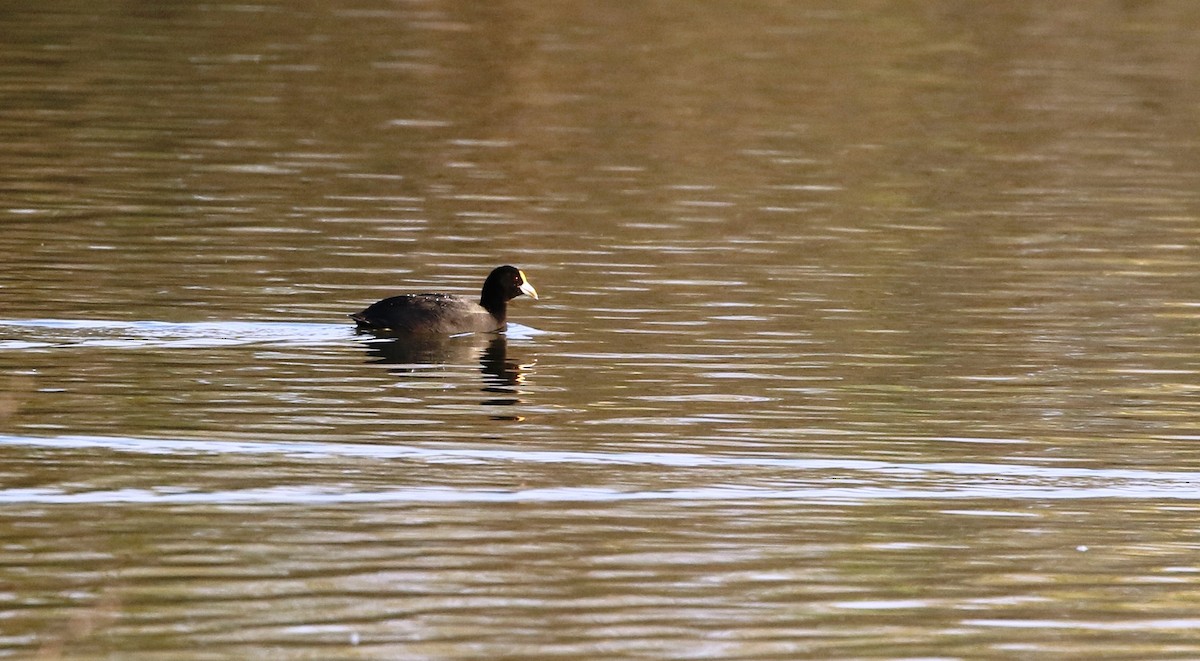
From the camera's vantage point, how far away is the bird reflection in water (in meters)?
15.7

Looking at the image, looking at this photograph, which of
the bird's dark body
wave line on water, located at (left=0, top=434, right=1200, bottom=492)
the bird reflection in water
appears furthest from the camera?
the bird's dark body

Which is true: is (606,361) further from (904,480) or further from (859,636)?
(859,636)

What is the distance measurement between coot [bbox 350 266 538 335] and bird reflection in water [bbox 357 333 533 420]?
3.7 inches

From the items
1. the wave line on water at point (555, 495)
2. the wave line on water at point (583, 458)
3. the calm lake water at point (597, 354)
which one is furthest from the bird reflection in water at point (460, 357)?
the wave line on water at point (555, 495)

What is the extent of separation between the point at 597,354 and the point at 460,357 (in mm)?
1114

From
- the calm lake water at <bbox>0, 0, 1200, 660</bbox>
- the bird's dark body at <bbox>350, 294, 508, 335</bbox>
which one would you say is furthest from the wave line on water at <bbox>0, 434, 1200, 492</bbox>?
the bird's dark body at <bbox>350, 294, 508, 335</bbox>

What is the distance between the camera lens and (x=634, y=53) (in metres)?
34.6

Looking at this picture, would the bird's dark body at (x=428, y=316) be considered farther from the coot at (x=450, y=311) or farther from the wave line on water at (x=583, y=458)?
the wave line on water at (x=583, y=458)

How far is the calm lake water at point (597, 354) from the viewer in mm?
10016

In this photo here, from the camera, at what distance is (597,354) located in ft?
54.8

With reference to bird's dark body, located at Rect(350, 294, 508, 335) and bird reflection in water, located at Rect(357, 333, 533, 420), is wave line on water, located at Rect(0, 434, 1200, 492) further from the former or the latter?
bird's dark body, located at Rect(350, 294, 508, 335)

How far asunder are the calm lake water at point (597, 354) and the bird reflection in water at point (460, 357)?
0.07 meters

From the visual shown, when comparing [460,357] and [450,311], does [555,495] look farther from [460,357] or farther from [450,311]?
[450,311]

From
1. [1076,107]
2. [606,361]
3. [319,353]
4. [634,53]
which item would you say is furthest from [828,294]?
[634,53]
